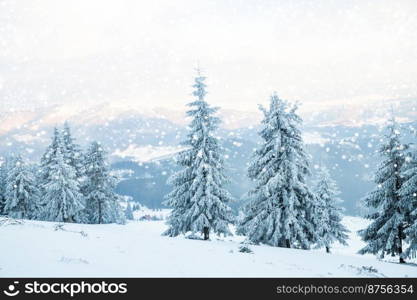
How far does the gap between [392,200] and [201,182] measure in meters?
13.4

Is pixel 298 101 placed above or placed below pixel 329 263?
above

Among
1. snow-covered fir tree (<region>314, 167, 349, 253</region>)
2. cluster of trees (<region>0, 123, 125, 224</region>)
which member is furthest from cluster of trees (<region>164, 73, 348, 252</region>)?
cluster of trees (<region>0, 123, 125, 224</region>)

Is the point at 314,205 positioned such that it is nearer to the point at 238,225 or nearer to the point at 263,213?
the point at 263,213

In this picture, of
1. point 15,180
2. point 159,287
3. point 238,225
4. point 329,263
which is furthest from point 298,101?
point 15,180

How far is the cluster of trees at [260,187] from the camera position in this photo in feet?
71.0

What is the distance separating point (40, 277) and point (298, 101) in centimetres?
1968

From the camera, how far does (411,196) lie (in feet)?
66.3

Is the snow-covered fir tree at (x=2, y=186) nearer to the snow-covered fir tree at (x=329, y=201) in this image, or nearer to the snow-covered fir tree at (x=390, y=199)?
the snow-covered fir tree at (x=329, y=201)

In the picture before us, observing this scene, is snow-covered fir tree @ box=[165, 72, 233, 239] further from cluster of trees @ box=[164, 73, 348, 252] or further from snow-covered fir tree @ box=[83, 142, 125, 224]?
snow-covered fir tree @ box=[83, 142, 125, 224]

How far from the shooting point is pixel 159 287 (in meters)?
7.95

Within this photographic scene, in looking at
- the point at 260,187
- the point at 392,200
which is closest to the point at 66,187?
the point at 260,187

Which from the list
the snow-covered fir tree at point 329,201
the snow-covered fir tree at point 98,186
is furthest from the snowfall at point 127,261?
the snow-covered fir tree at point 98,186

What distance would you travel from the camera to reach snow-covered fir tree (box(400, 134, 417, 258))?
1931cm

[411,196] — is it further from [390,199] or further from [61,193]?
[61,193]
